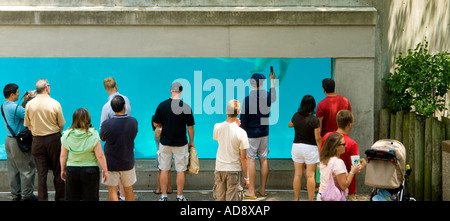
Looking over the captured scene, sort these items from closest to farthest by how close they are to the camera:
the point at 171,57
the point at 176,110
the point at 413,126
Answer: the point at 176,110
the point at 413,126
the point at 171,57

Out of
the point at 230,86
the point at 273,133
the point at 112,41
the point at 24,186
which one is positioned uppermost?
the point at 112,41

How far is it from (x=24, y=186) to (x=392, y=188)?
5.41 metres

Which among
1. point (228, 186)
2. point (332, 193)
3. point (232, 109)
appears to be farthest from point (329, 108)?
point (332, 193)

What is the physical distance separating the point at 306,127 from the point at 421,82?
2551 millimetres

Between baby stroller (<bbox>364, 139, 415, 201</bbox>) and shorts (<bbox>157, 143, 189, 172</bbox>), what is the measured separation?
9.25ft

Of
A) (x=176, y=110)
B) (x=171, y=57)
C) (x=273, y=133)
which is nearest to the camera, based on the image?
(x=176, y=110)

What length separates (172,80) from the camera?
10.1 meters

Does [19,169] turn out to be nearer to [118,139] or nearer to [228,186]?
[118,139]

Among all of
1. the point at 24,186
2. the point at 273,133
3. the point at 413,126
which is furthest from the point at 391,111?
the point at 24,186

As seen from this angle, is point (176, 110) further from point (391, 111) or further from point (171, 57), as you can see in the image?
point (391, 111)

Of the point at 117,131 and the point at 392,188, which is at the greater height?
the point at 117,131

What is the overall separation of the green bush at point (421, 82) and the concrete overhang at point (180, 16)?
100cm

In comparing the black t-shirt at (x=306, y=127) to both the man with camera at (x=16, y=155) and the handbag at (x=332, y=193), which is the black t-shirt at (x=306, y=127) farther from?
the man with camera at (x=16, y=155)

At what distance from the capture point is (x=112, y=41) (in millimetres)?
9430
